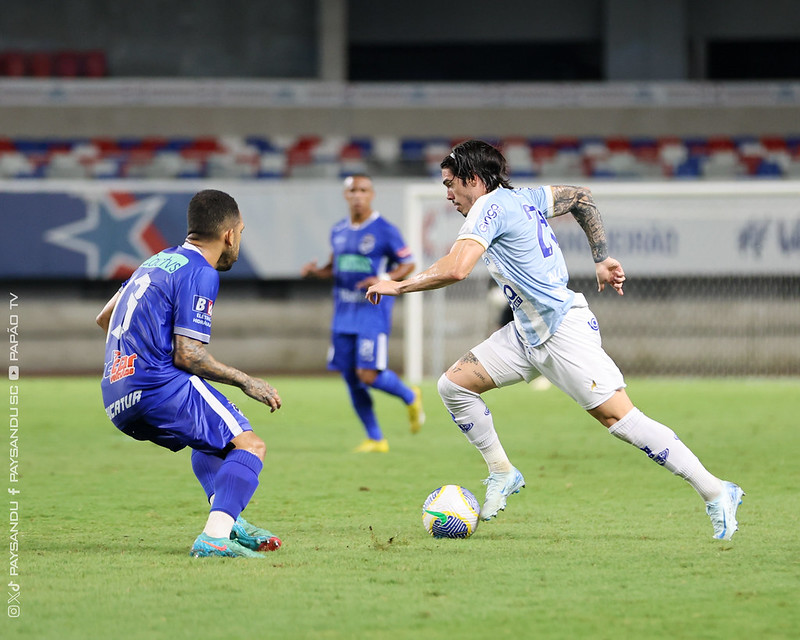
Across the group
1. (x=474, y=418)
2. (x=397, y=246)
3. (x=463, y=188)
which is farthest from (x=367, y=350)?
(x=463, y=188)

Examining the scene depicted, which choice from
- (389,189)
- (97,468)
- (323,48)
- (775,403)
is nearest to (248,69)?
(323,48)

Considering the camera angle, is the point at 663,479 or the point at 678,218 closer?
the point at 663,479

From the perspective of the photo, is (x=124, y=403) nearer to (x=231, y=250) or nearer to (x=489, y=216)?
(x=231, y=250)

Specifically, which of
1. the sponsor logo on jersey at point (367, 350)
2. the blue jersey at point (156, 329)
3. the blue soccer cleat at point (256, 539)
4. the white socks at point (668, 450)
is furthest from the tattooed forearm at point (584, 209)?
the sponsor logo on jersey at point (367, 350)

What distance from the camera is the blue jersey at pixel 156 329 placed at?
14.9 feet

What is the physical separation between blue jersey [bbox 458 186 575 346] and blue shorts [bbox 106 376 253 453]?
136 centimetres

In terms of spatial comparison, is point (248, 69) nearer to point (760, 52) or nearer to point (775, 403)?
point (760, 52)

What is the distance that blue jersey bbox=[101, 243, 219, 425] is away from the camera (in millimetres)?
4531

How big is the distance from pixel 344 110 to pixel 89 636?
58.6 feet

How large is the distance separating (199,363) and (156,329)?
0.23 m

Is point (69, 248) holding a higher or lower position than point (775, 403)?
higher

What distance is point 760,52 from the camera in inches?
965

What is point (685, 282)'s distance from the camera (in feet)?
55.3

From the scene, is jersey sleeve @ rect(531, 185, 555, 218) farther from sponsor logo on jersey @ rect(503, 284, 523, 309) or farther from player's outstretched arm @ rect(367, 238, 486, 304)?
player's outstretched arm @ rect(367, 238, 486, 304)
